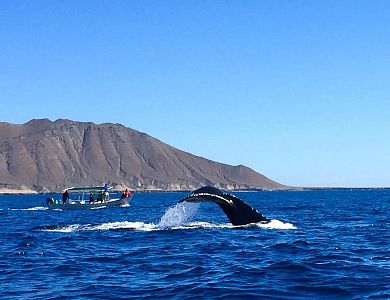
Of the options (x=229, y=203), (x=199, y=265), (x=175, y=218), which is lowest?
(x=199, y=265)

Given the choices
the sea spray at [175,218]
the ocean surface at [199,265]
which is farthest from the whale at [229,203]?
the sea spray at [175,218]

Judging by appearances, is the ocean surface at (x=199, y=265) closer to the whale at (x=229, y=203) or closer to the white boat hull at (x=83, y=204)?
the whale at (x=229, y=203)

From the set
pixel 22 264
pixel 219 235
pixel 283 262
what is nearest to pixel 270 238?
pixel 219 235

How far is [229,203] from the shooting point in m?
29.0

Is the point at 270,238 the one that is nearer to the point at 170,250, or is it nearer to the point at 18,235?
the point at 170,250

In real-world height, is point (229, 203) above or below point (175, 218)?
above

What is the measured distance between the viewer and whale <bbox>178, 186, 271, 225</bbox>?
26.9 meters

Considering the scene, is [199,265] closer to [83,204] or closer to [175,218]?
[175,218]

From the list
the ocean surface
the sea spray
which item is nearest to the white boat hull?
the sea spray

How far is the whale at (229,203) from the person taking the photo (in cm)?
2689

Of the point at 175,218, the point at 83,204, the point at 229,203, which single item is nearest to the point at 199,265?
the point at 229,203

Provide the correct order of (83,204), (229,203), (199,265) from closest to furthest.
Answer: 1. (199,265)
2. (229,203)
3. (83,204)

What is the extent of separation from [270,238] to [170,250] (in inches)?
208

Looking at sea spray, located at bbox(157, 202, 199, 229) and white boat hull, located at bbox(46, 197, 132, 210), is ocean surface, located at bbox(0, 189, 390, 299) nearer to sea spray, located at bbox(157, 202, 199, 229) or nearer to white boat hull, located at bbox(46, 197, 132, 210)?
sea spray, located at bbox(157, 202, 199, 229)
